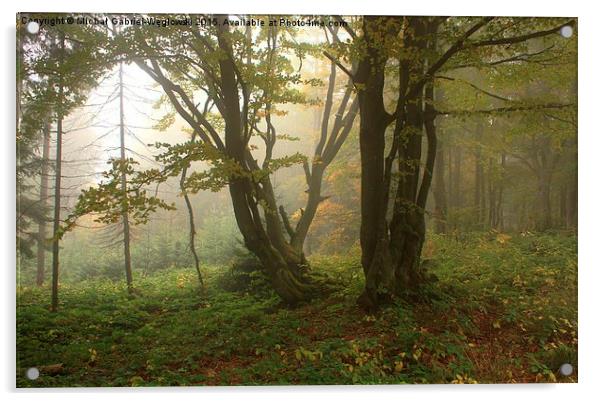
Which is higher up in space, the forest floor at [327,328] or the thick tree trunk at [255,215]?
the thick tree trunk at [255,215]

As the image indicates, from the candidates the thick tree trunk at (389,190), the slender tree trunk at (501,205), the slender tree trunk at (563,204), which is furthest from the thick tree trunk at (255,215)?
the slender tree trunk at (563,204)

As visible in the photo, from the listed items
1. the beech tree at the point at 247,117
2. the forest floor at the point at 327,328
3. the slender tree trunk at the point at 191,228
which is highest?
the beech tree at the point at 247,117

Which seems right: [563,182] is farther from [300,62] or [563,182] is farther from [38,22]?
[38,22]

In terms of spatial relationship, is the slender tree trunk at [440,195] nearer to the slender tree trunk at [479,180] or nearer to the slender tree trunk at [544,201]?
the slender tree trunk at [479,180]

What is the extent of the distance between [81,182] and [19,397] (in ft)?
7.67

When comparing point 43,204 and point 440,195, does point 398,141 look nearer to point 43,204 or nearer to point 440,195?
point 440,195

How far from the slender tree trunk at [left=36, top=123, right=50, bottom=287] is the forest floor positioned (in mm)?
225

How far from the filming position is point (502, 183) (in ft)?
13.2

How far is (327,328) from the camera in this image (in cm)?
396

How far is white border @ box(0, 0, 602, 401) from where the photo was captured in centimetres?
369
